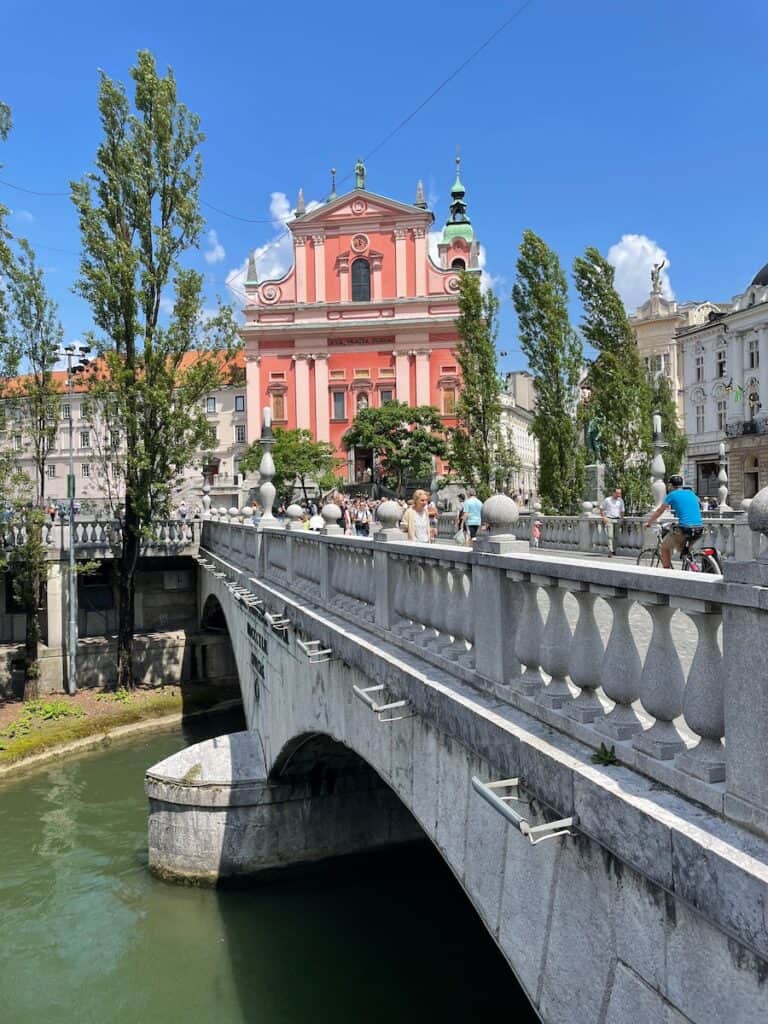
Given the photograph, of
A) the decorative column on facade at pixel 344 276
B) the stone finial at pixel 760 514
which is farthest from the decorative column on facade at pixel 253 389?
the stone finial at pixel 760 514

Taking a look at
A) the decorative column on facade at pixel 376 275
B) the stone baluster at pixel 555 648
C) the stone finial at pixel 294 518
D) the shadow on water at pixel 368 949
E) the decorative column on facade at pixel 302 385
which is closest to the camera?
the stone baluster at pixel 555 648

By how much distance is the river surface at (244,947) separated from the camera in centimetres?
945

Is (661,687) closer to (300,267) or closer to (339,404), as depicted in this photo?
(339,404)

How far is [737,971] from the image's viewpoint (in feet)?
8.07

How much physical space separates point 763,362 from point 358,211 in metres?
27.3


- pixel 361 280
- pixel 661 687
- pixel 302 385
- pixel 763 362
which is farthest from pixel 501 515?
pixel 361 280

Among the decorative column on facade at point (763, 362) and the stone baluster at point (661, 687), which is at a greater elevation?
the decorative column on facade at point (763, 362)

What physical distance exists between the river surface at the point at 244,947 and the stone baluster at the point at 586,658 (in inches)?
272

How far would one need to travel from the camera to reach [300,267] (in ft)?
184

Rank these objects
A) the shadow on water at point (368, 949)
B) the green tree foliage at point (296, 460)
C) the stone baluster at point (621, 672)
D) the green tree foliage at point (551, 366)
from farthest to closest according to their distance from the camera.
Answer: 1. the green tree foliage at point (296, 460)
2. the green tree foliage at point (551, 366)
3. the shadow on water at point (368, 949)
4. the stone baluster at point (621, 672)

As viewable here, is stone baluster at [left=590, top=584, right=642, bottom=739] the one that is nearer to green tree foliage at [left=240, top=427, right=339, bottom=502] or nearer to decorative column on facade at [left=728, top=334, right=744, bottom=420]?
green tree foliage at [left=240, top=427, right=339, bottom=502]

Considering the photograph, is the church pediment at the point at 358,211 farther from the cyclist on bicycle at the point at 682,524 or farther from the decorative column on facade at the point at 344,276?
the cyclist on bicycle at the point at 682,524

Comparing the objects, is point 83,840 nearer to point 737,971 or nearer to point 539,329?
point 737,971

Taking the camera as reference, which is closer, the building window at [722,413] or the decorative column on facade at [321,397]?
the building window at [722,413]
